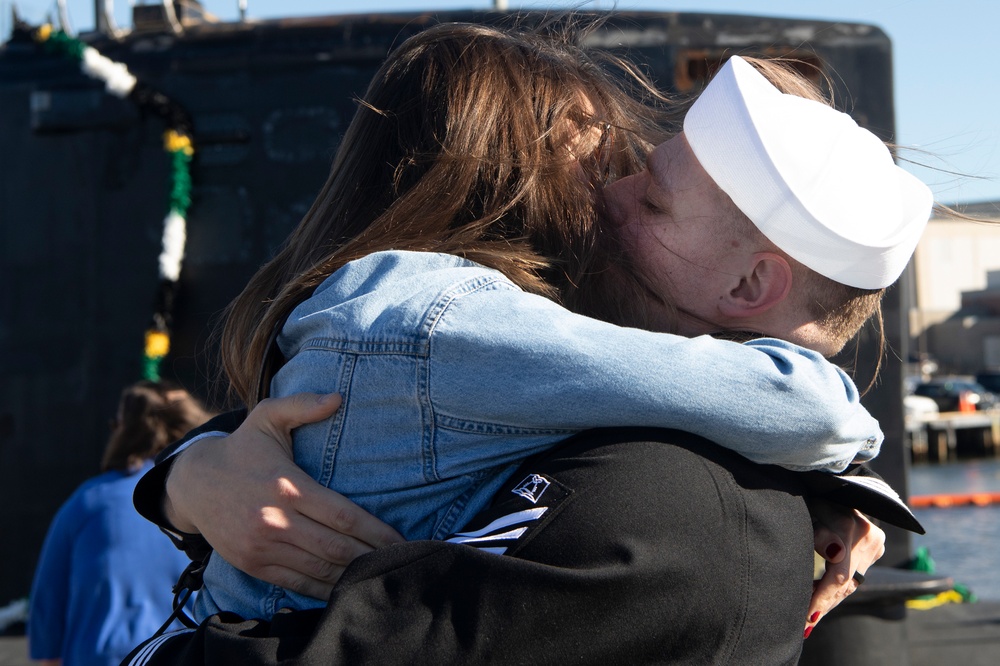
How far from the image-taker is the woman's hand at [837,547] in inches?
60.5

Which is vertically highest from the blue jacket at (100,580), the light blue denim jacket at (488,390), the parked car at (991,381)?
the light blue denim jacket at (488,390)

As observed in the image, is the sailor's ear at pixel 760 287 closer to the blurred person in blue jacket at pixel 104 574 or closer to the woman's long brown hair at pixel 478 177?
the woman's long brown hair at pixel 478 177

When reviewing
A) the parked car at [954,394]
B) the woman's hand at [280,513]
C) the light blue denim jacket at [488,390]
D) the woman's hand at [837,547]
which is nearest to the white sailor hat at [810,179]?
the light blue denim jacket at [488,390]

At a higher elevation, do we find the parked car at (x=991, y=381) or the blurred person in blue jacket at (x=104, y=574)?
the blurred person in blue jacket at (x=104, y=574)

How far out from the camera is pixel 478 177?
145cm

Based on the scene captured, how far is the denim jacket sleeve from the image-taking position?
1188 millimetres

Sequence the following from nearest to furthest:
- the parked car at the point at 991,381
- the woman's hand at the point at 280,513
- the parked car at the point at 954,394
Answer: the woman's hand at the point at 280,513, the parked car at the point at 954,394, the parked car at the point at 991,381

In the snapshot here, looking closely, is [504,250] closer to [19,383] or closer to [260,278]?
[260,278]

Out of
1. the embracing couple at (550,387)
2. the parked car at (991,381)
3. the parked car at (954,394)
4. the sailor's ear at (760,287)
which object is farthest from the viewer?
the parked car at (991,381)

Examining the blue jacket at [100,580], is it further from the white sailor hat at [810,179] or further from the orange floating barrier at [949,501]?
the orange floating barrier at [949,501]

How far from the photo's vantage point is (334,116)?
452 centimetres

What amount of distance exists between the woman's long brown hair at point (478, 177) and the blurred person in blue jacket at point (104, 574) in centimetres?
232

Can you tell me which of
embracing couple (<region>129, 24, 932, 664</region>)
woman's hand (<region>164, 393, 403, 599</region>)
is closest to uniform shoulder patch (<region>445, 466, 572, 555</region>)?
embracing couple (<region>129, 24, 932, 664</region>)

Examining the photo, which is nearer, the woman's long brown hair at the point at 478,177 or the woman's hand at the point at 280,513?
the woman's hand at the point at 280,513
